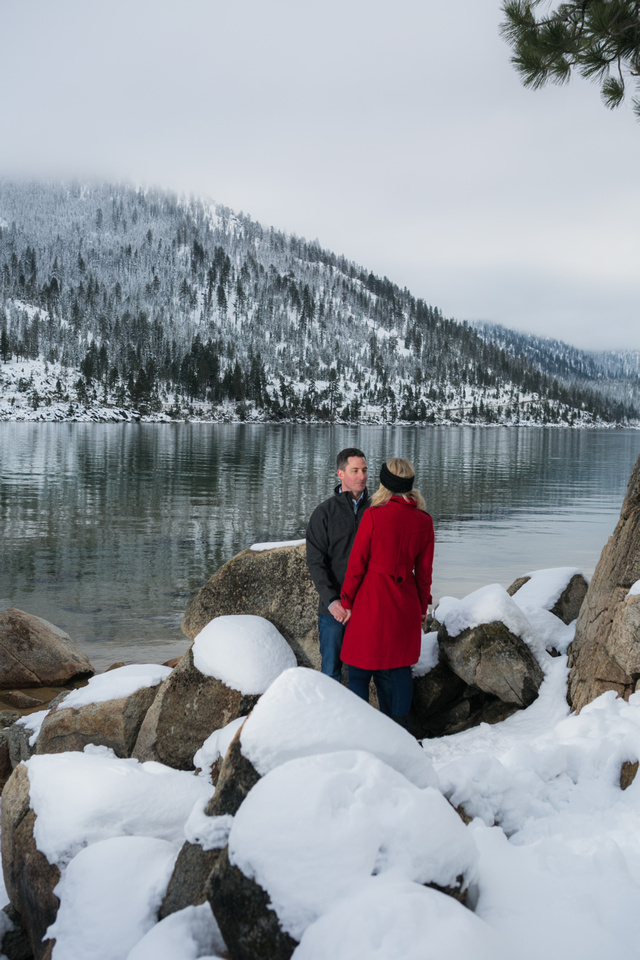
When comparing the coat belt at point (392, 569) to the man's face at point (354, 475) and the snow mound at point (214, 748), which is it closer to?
the man's face at point (354, 475)

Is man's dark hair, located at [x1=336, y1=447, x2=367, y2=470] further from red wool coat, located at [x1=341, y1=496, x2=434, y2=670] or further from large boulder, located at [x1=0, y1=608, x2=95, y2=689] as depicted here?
large boulder, located at [x1=0, y1=608, x2=95, y2=689]

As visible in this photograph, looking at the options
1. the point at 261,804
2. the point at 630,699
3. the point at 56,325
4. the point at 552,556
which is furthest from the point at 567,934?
the point at 56,325

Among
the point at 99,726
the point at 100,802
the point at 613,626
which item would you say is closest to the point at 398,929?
the point at 100,802

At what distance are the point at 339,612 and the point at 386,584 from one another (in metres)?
0.57

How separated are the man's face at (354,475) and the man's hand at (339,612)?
95 cm

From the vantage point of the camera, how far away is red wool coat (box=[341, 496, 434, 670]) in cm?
499

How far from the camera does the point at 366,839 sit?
2611 millimetres

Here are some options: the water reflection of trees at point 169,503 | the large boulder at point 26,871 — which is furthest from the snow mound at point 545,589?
the water reflection of trees at point 169,503

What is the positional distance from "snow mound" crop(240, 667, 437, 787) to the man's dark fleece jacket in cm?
234

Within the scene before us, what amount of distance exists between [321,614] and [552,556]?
15310 millimetres

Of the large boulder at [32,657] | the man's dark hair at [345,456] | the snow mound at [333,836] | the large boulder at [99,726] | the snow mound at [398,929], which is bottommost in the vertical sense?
the large boulder at [32,657]

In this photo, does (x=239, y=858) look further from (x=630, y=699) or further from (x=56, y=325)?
(x=56, y=325)

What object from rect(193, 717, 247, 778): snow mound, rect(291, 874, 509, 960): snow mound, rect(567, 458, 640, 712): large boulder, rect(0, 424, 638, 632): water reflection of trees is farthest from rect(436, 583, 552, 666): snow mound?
rect(0, 424, 638, 632): water reflection of trees

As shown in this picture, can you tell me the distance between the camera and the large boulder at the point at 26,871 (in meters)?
3.41
